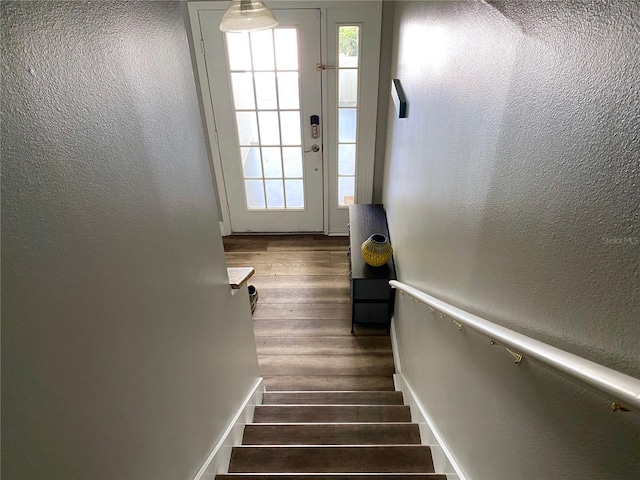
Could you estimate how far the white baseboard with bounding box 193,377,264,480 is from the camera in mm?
1688

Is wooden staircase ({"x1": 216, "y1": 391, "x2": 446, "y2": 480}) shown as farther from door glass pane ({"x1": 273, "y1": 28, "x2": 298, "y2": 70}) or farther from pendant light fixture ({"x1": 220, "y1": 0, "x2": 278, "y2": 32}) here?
door glass pane ({"x1": 273, "y1": 28, "x2": 298, "y2": 70})

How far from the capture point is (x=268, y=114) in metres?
3.78

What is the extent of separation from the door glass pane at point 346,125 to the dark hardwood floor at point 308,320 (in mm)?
1069

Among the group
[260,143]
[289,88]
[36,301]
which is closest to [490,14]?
[36,301]

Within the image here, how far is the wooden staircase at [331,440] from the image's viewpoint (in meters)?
1.87

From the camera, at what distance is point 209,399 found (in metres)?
1.71

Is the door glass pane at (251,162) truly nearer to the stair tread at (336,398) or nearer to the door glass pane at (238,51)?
the door glass pane at (238,51)

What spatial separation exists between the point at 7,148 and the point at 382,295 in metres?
2.64

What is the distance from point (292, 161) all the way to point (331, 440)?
2569 millimetres

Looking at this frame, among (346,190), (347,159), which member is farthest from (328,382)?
(347,159)

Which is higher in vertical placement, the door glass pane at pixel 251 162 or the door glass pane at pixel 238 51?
the door glass pane at pixel 238 51

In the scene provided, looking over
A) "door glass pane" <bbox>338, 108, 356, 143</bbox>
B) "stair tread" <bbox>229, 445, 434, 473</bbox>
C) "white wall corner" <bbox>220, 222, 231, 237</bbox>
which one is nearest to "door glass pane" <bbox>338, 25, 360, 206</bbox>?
"door glass pane" <bbox>338, 108, 356, 143</bbox>

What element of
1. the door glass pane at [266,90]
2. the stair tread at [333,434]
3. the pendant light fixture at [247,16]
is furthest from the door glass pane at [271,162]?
the stair tread at [333,434]

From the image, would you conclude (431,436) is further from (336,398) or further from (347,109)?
(347,109)
